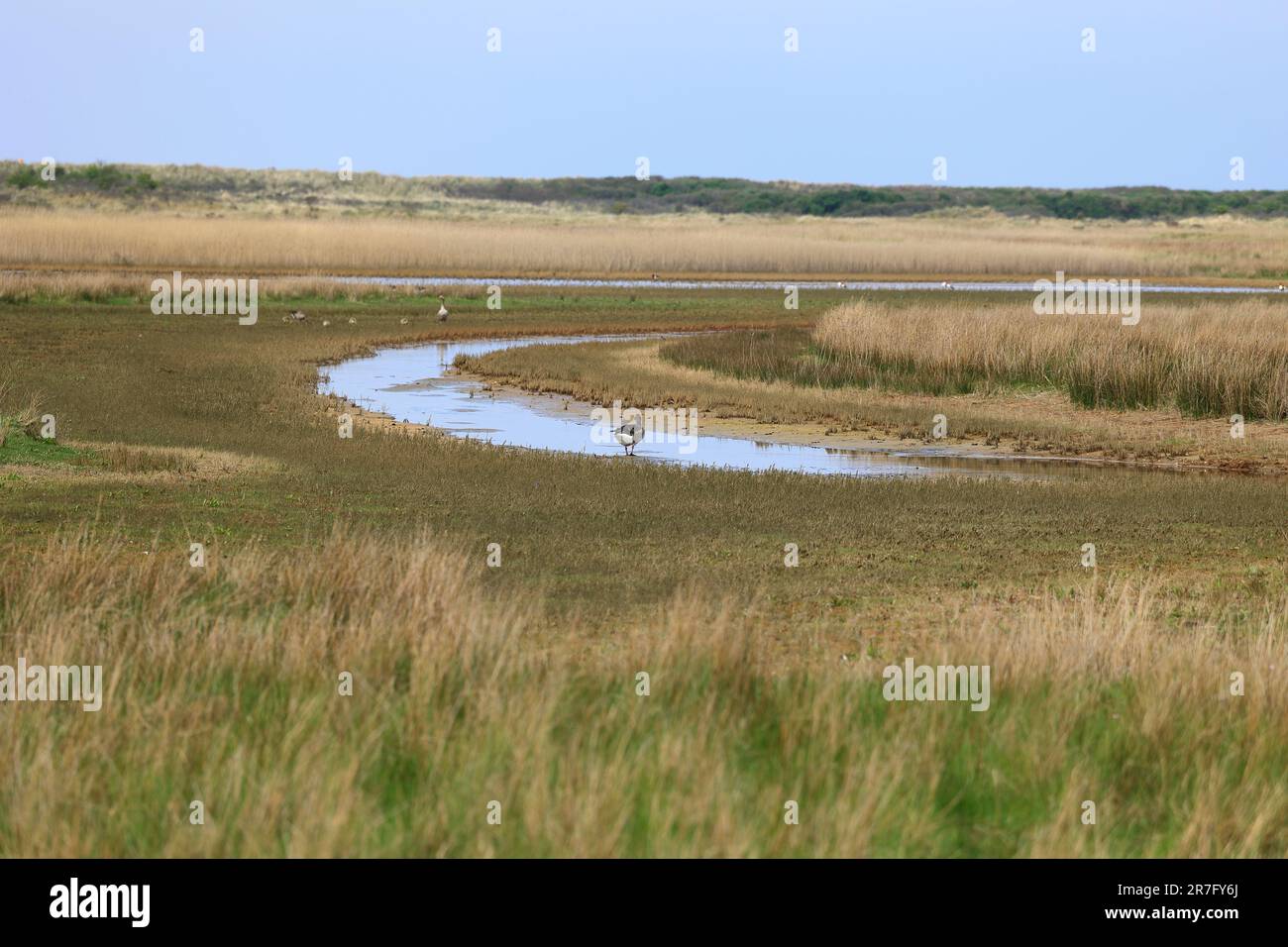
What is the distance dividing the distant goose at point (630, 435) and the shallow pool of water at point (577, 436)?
196mm

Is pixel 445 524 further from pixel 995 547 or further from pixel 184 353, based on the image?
pixel 184 353

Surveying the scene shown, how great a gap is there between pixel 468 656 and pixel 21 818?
2.60m

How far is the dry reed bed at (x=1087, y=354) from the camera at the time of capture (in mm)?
27484

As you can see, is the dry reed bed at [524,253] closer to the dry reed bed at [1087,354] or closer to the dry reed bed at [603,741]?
the dry reed bed at [1087,354]

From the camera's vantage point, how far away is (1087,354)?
29594 mm

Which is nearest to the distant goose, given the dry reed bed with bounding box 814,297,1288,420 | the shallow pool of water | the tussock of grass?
the shallow pool of water

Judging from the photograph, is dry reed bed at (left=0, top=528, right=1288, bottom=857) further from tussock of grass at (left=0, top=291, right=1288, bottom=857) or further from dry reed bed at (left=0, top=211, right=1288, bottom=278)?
dry reed bed at (left=0, top=211, right=1288, bottom=278)

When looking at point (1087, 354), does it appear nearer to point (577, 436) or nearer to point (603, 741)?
point (577, 436)

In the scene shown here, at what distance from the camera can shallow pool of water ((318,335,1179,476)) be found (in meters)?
22.4

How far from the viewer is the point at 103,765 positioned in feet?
23.0

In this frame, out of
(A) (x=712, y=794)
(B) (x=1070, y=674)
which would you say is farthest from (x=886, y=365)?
(A) (x=712, y=794)
